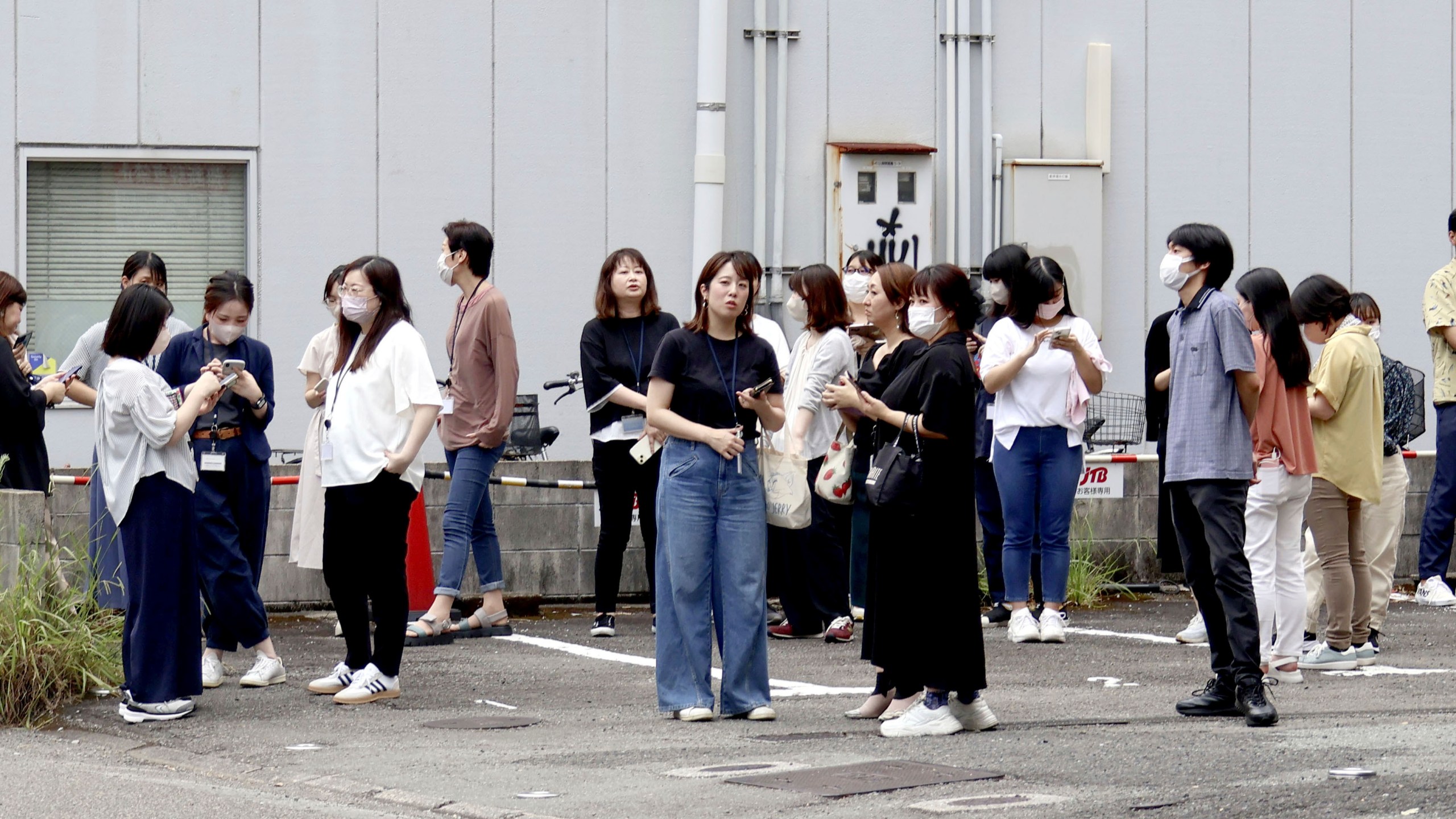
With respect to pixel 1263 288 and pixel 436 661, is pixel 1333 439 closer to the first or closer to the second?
pixel 1263 288

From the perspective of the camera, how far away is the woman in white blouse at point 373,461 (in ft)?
27.0

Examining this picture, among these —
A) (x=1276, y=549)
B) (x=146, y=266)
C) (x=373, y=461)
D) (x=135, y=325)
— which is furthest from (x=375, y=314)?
(x=1276, y=549)

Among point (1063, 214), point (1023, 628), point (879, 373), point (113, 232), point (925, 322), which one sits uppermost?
point (1063, 214)

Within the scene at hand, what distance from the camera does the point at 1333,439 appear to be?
929 cm

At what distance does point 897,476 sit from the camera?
7.36 m

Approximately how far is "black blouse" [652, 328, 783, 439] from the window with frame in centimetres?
717

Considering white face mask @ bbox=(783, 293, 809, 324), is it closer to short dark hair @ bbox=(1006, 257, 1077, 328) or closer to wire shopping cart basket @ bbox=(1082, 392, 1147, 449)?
short dark hair @ bbox=(1006, 257, 1077, 328)

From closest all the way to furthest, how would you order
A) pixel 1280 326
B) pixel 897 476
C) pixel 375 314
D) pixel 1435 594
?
pixel 897 476, pixel 1280 326, pixel 375 314, pixel 1435 594

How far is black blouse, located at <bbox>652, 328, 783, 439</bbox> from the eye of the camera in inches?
304

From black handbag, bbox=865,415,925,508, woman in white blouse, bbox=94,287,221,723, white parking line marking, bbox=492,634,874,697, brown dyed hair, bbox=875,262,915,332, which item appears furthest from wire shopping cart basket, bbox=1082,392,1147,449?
woman in white blouse, bbox=94,287,221,723

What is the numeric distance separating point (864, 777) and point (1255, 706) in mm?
1992

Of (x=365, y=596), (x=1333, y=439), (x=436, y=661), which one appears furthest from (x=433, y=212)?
(x=1333, y=439)

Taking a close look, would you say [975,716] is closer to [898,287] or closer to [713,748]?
[713,748]

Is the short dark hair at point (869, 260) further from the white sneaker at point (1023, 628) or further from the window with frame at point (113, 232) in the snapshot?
the window with frame at point (113, 232)
